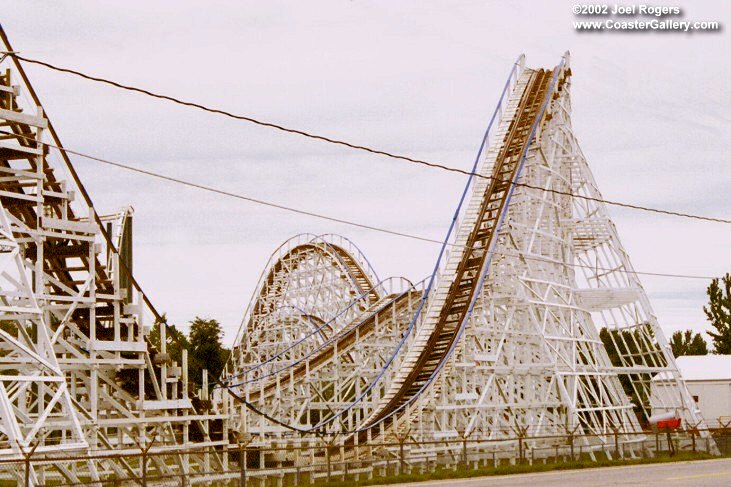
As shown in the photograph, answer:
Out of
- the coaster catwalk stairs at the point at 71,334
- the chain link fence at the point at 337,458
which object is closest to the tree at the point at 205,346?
the chain link fence at the point at 337,458

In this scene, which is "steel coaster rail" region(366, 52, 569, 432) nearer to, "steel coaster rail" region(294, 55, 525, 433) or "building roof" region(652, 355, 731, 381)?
"steel coaster rail" region(294, 55, 525, 433)

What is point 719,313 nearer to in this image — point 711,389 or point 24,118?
point 711,389

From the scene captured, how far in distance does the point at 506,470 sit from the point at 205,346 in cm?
3429

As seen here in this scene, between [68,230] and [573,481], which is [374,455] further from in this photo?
[68,230]

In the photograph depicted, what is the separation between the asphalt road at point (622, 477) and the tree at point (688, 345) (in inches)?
1995

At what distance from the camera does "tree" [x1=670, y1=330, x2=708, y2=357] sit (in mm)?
73125

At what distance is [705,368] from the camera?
4722 cm

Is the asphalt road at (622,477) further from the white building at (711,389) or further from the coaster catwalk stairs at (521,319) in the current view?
the white building at (711,389)

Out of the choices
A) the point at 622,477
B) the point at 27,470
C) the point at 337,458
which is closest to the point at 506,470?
the point at 622,477

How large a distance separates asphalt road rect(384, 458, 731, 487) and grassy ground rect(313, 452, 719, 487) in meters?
0.59

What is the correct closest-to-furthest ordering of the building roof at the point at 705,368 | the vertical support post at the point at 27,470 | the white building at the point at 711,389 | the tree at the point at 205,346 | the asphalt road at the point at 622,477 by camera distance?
the vertical support post at the point at 27,470 < the asphalt road at the point at 622,477 < the white building at the point at 711,389 < the building roof at the point at 705,368 < the tree at the point at 205,346

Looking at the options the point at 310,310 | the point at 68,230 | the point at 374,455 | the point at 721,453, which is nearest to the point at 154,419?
the point at 68,230

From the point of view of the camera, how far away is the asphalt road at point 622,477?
747 inches

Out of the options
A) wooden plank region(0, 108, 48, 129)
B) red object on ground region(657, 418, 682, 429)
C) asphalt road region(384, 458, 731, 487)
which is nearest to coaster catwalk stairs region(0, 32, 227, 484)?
wooden plank region(0, 108, 48, 129)
